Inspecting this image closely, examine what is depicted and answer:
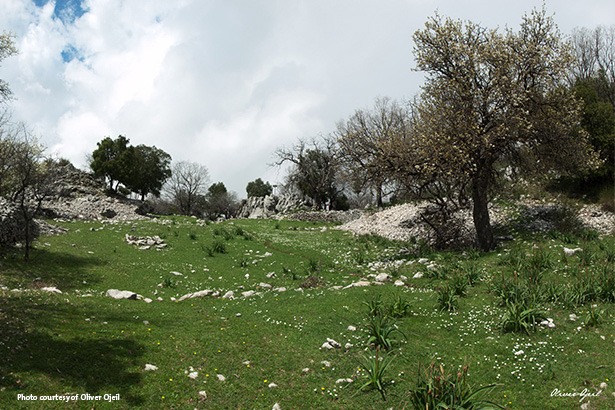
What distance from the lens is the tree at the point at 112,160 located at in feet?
217

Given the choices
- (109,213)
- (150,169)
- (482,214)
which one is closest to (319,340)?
(482,214)

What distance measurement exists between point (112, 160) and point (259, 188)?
4955 centimetres

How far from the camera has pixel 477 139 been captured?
20141 millimetres

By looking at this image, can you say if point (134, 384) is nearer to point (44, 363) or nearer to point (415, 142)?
point (44, 363)

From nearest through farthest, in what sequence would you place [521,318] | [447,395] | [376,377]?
[447,395] → [376,377] → [521,318]

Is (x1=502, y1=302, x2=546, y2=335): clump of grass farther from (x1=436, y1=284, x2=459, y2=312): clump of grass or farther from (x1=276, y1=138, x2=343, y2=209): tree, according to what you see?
(x1=276, y1=138, x2=343, y2=209): tree

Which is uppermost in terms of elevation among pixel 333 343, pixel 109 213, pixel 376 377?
pixel 109 213

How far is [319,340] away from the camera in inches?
420

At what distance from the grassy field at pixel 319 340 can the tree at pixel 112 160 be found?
52.6 metres

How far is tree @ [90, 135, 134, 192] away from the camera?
6619 centimetres

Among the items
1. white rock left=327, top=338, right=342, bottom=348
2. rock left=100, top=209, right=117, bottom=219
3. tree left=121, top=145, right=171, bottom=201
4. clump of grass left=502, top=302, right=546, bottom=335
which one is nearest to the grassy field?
clump of grass left=502, top=302, right=546, bottom=335

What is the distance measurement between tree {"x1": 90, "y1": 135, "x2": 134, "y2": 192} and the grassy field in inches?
2072

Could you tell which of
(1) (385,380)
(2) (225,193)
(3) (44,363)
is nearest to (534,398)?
(1) (385,380)

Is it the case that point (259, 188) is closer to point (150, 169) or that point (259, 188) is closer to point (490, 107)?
point (150, 169)
